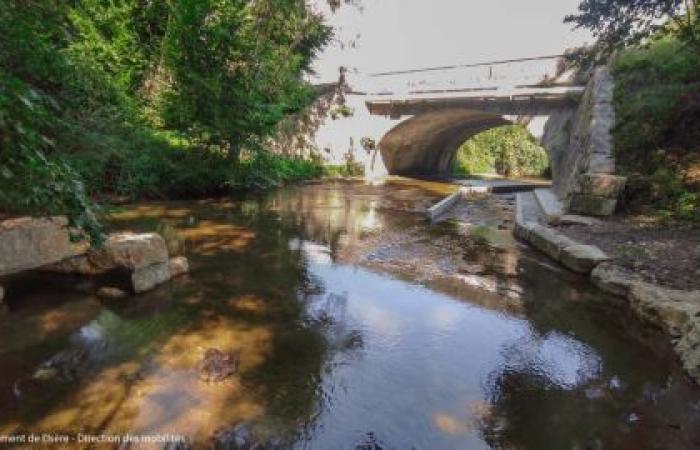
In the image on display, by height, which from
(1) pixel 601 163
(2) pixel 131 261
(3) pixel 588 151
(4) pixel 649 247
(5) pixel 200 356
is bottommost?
(5) pixel 200 356

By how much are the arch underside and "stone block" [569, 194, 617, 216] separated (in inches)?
464

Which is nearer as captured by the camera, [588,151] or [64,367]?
[64,367]

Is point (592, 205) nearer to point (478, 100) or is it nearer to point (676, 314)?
point (676, 314)

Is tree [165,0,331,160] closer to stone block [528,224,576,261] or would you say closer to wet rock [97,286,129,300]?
wet rock [97,286,129,300]

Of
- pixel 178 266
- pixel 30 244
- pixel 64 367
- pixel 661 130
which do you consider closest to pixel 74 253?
pixel 30 244

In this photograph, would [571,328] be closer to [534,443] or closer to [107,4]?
[534,443]

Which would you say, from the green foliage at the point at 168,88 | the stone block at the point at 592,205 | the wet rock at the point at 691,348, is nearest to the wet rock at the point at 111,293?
the green foliage at the point at 168,88

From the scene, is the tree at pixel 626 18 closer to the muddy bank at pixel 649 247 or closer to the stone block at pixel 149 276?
the muddy bank at pixel 649 247

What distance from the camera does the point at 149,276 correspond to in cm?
615

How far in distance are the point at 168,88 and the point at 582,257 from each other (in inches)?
555

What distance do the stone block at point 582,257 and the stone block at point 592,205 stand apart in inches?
111

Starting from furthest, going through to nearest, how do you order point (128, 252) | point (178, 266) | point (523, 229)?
point (523, 229), point (178, 266), point (128, 252)

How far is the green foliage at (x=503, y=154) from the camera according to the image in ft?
115

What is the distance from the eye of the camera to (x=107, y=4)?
61.4 feet
